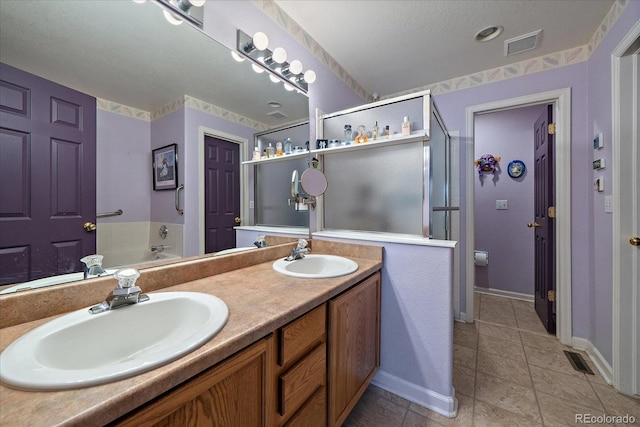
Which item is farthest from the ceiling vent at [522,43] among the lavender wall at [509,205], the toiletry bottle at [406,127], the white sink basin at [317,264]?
the white sink basin at [317,264]

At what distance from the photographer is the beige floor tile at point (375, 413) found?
4.17ft

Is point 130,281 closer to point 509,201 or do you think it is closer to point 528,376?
point 528,376

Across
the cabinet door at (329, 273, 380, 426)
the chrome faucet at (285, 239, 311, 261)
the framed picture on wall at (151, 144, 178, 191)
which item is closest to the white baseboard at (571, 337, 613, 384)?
the cabinet door at (329, 273, 380, 426)

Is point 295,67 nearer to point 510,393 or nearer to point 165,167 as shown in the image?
point 165,167

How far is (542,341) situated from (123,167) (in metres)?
3.02

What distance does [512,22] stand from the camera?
5.57 ft

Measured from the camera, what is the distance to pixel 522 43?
1.90 m

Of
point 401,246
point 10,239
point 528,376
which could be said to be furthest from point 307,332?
point 528,376

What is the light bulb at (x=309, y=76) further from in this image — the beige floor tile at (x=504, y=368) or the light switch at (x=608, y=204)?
the beige floor tile at (x=504, y=368)

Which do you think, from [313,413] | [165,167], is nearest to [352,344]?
[313,413]

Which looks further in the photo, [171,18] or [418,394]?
[418,394]

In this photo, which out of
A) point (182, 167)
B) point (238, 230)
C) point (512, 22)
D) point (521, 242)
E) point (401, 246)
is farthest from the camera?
point (521, 242)

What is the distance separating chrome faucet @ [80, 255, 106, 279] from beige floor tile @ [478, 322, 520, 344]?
104 inches

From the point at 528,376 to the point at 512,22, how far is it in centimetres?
236
